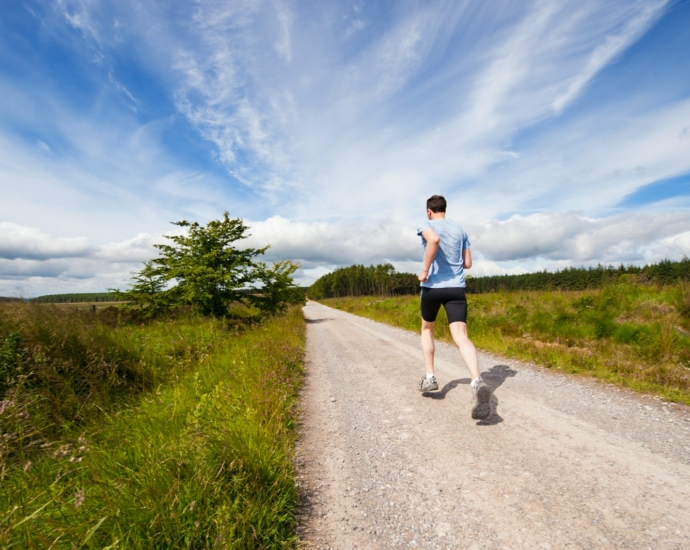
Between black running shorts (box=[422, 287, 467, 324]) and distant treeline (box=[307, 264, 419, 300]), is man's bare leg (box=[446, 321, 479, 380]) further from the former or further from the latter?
distant treeline (box=[307, 264, 419, 300])

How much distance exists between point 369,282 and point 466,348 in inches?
4007

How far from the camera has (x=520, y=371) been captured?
557 cm

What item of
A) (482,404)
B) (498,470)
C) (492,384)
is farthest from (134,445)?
(492,384)

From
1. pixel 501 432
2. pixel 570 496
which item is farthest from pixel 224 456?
pixel 501 432

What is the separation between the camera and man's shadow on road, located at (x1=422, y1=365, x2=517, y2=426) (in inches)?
136

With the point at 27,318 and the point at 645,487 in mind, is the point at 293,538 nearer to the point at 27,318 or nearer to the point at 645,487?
the point at 645,487

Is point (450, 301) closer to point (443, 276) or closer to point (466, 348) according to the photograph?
point (443, 276)

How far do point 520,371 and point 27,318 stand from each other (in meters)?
7.84

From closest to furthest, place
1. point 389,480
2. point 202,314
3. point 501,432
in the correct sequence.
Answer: point 389,480 → point 501,432 → point 202,314

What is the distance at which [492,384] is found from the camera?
189 inches

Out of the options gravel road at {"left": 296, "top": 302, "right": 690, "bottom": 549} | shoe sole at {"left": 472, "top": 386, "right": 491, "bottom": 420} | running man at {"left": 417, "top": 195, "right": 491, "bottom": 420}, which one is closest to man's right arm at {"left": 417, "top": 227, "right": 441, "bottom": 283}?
running man at {"left": 417, "top": 195, "right": 491, "bottom": 420}

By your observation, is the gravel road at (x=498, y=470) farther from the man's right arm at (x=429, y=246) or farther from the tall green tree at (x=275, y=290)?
the tall green tree at (x=275, y=290)

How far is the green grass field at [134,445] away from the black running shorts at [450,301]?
2.11m

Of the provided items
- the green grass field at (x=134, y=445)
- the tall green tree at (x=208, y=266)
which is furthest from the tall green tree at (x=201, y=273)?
the green grass field at (x=134, y=445)
